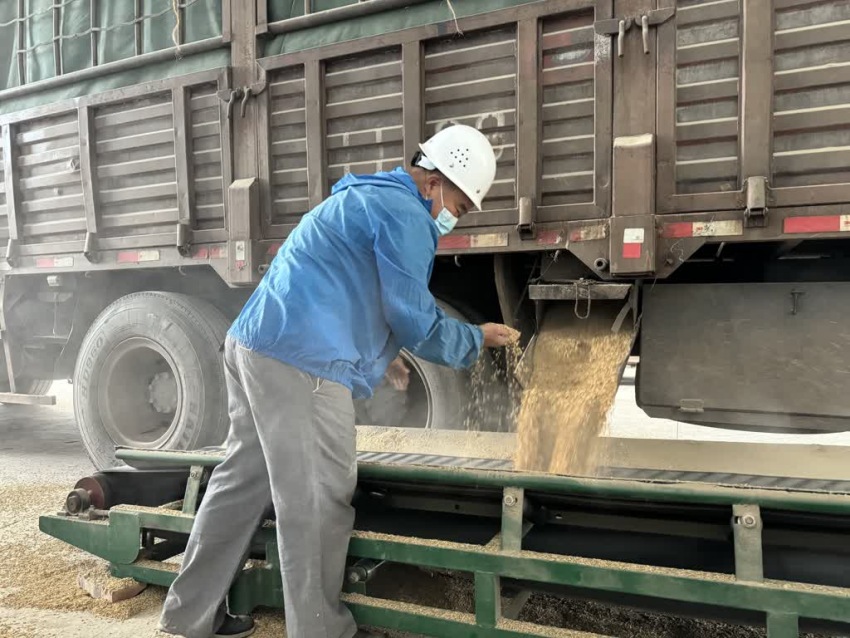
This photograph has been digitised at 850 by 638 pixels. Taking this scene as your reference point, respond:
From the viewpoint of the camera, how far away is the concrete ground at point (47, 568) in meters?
2.56

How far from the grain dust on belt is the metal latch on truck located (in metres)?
1.23

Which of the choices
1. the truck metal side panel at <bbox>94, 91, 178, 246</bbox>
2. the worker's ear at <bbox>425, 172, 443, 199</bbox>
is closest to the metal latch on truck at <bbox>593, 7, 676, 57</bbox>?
the worker's ear at <bbox>425, 172, 443, 199</bbox>

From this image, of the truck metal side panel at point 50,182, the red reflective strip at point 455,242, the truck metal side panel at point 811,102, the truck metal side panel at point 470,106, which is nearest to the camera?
the truck metal side panel at point 811,102

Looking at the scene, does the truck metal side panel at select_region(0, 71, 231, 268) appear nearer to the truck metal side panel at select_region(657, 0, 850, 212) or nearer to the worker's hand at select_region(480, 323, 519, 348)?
the worker's hand at select_region(480, 323, 519, 348)

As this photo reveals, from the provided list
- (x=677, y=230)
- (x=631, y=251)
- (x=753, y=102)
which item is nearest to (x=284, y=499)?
(x=631, y=251)

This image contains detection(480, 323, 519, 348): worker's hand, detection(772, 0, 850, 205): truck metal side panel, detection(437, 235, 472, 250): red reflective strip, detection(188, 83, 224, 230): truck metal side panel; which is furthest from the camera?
detection(188, 83, 224, 230): truck metal side panel

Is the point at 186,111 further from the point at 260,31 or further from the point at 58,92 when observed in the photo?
the point at 58,92

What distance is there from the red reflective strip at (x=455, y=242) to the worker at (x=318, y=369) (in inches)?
39.5

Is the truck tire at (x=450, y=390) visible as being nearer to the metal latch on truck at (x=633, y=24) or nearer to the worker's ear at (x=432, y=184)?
the worker's ear at (x=432, y=184)

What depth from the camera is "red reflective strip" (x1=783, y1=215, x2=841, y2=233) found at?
8.94 ft

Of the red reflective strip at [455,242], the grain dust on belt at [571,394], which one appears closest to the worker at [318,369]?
the grain dust on belt at [571,394]

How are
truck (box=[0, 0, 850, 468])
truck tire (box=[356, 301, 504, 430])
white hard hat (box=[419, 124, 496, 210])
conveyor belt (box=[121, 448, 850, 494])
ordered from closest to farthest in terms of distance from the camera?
conveyor belt (box=[121, 448, 850, 494]), white hard hat (box=[419, 124, 496, 210]), truck (box=[0, 0, 850, 468]), truck tire (box=[356, 301, 504, 430])

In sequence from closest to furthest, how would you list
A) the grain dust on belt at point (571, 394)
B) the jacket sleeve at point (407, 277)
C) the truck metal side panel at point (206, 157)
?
the jacket sleeve at point (407, 277) → the grain dust on belt at point (571, 394) → the truck metal side panel at point (206, 157)

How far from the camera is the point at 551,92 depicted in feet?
10.5
